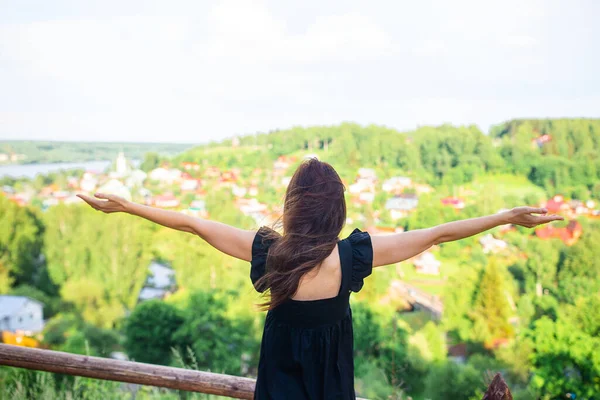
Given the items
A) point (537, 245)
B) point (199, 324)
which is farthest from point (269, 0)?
point (199, 324)

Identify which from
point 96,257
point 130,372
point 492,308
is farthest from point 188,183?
point 130,372

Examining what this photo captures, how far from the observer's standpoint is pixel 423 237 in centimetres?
113

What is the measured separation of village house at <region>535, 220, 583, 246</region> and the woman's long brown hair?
886 inches

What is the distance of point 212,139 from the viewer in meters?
34.1

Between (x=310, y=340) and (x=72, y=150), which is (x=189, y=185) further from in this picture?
(x=310, y=340)

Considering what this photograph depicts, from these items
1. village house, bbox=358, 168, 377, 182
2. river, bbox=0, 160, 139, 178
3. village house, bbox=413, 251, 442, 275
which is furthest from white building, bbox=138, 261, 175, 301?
village house, bbox=358, 168, 377, 182

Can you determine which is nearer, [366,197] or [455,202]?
[455,202]

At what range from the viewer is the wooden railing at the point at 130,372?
160cm

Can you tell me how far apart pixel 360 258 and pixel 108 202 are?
59 centimetres

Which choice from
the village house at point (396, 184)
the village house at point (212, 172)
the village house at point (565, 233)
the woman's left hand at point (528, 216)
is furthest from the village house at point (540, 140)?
the woman's left hand at point (528, 216)

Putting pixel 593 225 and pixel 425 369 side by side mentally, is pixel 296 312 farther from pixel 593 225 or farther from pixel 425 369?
pixel 593 225

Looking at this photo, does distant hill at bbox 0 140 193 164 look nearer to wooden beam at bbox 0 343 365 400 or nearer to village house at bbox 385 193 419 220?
village house at bbox 385 193 419 220

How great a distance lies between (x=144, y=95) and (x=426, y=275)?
2344 centimetres

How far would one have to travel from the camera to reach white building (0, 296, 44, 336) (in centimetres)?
1750
